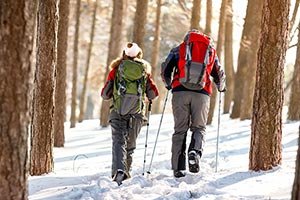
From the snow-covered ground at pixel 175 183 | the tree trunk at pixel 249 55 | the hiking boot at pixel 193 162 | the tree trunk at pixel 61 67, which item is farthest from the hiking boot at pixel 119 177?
the tree trunk at pixel 249 55

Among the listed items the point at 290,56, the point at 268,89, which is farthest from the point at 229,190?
the point at 290,56

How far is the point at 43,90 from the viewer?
7.55m

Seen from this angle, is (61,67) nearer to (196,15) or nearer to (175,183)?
(196,15)

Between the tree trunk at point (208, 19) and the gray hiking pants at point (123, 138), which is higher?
the tree trunk at point (208, 19)

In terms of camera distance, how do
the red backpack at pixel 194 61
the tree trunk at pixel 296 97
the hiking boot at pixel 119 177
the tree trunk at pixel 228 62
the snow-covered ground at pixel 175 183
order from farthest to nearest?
the tree trunk at pixel 228 62, the tree trunk at pixel 296 97, the red backpack at pixel 194 61, the hiking boot at pixel 119 177, the snow-covered ground at pixel 175 183

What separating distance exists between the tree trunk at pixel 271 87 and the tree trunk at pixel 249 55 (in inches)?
337

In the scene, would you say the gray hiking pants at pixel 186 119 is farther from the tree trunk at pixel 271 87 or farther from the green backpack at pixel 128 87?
the tree trunk at pixel 271 87

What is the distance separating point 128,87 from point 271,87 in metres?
1.91

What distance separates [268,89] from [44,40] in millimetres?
3177

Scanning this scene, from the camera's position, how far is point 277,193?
5672 mm

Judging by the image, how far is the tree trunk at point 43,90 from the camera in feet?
24.6

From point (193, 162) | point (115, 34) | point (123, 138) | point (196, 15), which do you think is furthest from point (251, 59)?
point (123, 138)

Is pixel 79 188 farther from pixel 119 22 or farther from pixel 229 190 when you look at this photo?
pixel 119 22

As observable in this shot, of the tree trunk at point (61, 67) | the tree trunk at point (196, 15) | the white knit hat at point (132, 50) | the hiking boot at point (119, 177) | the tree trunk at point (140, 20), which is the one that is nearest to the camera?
the hiking boot at point (119, 177)
